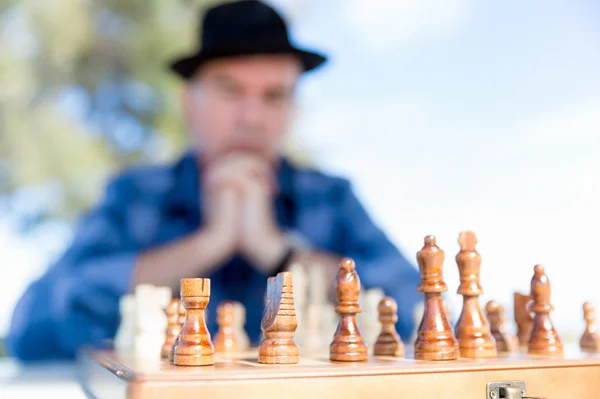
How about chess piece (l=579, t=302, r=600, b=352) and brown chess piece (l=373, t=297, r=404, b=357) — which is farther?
chess piece (l=579, t=302, r=600, b=352)

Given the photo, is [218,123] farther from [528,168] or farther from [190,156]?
[528,168]

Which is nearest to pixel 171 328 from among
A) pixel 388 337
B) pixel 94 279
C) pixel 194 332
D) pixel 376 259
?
pixel 194 332

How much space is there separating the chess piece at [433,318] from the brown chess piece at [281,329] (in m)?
0.24

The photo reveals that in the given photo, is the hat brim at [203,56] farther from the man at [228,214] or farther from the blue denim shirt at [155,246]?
the blue denim shirt at [155,246]

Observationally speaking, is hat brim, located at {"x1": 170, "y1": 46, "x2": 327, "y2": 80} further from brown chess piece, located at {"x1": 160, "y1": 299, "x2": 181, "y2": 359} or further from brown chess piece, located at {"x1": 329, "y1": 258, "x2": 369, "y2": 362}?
brown chess piece, located at {"x1": 329, "y1": 258, "x2": 369, "y2": 362}

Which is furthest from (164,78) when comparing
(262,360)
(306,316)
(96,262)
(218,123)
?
(262,360)

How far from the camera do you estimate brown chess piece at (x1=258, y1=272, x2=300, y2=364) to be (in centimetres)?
106

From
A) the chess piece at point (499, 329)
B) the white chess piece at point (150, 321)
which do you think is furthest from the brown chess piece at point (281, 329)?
the chess piece at point (499, 329)

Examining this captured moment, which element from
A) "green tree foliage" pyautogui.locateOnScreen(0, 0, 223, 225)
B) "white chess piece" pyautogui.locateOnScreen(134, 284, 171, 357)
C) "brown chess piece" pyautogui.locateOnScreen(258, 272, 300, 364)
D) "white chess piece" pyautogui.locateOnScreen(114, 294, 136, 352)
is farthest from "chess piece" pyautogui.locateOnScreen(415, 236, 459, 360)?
"green tree foliage" pyautogui.locateOnScreen(0, 0, 223, 225)

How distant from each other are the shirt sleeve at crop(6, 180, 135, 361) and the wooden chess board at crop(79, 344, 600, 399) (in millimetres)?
1029

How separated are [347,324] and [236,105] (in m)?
1.45

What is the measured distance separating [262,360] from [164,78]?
157 cm

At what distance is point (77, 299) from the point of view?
2.21 metres

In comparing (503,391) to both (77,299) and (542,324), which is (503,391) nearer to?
(542,324)
